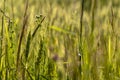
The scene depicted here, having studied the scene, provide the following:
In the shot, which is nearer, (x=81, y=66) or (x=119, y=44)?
(x=81, y=66)

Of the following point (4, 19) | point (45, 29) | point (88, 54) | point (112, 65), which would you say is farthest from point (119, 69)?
point (4, 19)

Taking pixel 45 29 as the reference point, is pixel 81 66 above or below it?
below

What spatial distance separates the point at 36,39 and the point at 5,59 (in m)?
0.12

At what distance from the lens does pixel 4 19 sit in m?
1.32

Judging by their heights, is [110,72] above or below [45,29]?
below

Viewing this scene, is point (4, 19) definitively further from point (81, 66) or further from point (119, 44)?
point (119, 44)

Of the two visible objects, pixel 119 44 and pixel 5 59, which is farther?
pixel 119 44

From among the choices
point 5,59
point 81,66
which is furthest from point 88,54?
point 5,59

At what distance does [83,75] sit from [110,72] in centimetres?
11

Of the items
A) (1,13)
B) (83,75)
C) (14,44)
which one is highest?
(1,13)

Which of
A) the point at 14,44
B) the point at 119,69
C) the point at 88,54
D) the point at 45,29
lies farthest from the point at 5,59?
the point at 119,69

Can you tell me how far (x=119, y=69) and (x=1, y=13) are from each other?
1.47 ft

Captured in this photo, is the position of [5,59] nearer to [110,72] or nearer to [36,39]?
[36,39]

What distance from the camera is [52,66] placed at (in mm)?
1270
